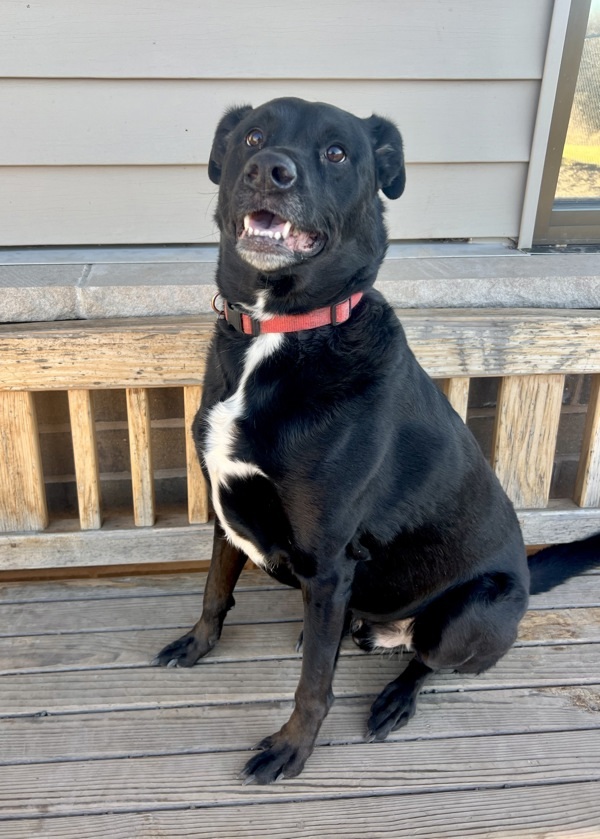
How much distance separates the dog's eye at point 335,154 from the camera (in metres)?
1.40

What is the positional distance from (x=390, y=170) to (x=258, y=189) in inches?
16.3

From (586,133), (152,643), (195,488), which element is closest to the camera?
(152,643)

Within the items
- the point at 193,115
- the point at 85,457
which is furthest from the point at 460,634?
the point at 193,115

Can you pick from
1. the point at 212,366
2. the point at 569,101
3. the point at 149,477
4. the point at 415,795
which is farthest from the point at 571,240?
the point at 415,795

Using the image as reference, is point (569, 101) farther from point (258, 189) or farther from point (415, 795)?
point (415, 795)

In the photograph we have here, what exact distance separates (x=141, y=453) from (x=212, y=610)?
20.2 inches

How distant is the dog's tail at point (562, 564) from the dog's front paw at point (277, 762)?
781mm

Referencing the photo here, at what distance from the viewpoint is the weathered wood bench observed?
1.88 metres

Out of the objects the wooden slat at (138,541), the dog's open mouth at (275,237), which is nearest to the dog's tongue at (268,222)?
the dog's open mouth at (275,237)

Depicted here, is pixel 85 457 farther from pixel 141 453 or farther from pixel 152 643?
pixel 152 643

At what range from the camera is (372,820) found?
1.41 metres

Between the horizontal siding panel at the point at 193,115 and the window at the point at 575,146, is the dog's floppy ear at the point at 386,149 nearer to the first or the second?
the horizontal siding panel at the point at 193,115

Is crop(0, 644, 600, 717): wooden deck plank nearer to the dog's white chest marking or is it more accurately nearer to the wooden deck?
the wooden deck

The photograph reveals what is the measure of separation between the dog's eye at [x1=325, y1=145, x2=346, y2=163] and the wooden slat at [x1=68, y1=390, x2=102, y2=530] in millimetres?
955
